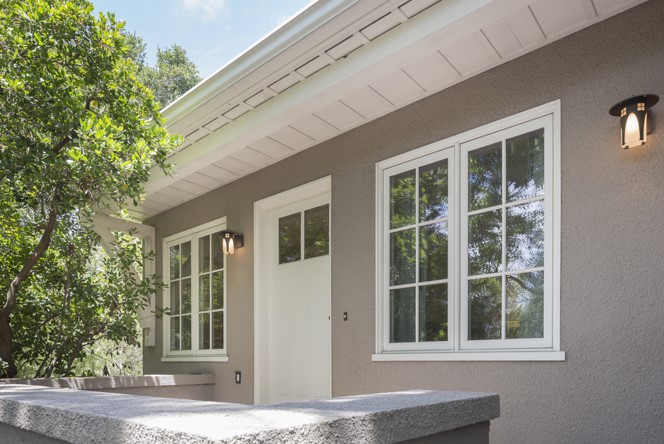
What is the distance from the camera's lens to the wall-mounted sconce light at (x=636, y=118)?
2.56 meters

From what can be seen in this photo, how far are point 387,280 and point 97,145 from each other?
2070 millimetres

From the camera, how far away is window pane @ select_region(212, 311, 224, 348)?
5695mm

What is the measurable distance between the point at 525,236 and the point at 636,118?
2.78 feet

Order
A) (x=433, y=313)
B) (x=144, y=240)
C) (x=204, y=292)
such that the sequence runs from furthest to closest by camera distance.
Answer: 1. (x=144, y=240)
2. (x=204, y=292)
3. (x=433, y=313)

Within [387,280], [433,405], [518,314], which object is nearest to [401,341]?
[387,280]

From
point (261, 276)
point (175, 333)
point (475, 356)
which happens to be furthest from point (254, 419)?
point (175, 333)

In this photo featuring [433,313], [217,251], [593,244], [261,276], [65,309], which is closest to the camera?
[593,244]

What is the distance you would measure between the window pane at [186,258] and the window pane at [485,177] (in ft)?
13.0

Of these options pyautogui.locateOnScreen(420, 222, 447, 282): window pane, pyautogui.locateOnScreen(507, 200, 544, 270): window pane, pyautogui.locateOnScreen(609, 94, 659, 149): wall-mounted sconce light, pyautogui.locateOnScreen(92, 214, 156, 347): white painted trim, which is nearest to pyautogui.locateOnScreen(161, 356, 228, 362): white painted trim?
pyautogui.locateOnScreen(92, 214, 156, 347): white painted trim

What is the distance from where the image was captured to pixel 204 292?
19.9 feet

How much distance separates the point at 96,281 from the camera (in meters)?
5.23

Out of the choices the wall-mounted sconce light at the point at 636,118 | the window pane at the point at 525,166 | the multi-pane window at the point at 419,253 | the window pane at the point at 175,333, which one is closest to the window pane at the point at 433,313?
the multi-pane window at the point at 419,253

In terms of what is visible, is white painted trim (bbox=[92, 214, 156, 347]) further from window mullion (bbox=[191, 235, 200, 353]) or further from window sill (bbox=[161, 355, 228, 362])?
window mullion (bbox=[191, 235, 200, 353])

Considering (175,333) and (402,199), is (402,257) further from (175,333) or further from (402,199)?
(175,333)
